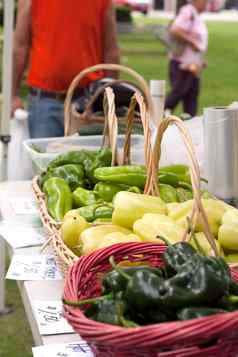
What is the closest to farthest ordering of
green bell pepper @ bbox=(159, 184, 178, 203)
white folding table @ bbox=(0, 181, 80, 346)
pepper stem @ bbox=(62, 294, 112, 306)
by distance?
1. pepper stem @ bbox=(62, 294, 112, 306)
2. white folding table @ bbox=(0, 181, 80, 346)
3. green bell pepper @ bbox=(159, 184, 178, 203)

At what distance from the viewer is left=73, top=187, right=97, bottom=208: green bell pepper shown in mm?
2625

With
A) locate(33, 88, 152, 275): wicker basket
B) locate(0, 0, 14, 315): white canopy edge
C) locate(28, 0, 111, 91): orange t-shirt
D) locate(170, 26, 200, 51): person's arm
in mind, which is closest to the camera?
locate(33, 88, 152, 275): wicker basket

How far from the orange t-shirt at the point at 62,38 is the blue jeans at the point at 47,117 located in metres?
0.09

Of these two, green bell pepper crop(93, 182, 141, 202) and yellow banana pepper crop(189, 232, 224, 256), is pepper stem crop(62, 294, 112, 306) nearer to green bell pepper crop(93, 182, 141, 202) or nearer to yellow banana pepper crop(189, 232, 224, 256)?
yellow banana pepper crop(189, 232, 224, 256)

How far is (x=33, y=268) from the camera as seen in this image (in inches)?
96.1

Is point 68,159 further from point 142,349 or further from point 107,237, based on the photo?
point 142,349

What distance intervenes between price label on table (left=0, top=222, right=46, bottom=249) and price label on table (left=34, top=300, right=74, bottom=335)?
475mm

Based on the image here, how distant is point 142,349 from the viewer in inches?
60.3

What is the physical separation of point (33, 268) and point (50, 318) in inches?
14.7

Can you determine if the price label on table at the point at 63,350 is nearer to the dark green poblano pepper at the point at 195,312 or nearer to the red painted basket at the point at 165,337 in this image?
the red painted basket at the point at 165,337

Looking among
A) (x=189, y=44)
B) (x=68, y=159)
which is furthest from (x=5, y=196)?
(x=189, y=44)

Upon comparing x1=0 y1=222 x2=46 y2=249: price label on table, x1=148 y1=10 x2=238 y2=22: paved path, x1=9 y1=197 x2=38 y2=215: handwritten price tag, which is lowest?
x1=148 y1=10 x2=238 y2=22: paved path

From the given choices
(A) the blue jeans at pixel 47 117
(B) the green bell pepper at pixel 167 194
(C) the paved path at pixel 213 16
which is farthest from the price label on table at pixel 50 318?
(C) the paved path at pixel 213 16

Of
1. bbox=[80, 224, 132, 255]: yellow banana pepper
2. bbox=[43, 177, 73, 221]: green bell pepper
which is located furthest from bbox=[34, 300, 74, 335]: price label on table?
bbox=[43, 177, 73, 221]: green bell pepper
